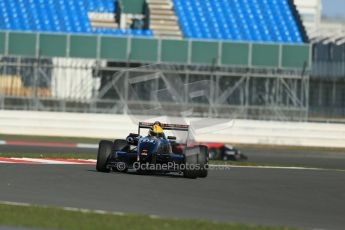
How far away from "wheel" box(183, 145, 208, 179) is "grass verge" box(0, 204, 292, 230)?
5.40 metres

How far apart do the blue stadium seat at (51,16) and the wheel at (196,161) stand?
20.9m

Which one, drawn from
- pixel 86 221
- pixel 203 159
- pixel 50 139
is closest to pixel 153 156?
pixel 203 159

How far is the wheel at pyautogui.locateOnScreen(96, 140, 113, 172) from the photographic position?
14766 mm

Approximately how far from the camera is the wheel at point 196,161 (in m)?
14.5

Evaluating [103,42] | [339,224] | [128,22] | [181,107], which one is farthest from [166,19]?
[339,224]

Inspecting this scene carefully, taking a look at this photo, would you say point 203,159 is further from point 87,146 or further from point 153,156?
point 87,146

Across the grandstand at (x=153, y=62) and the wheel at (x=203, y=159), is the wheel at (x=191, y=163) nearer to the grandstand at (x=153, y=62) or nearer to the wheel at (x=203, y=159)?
the wheel at (x=203, y=159)

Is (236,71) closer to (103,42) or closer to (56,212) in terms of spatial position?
(103,42)

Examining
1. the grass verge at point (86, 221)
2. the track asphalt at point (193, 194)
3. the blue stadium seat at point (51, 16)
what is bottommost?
the grass verge at point (86, 221)

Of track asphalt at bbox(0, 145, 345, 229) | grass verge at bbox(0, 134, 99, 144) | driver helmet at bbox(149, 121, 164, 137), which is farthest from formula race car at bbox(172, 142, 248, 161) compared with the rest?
driver helmet at bbox(149, 121, 164, 137)

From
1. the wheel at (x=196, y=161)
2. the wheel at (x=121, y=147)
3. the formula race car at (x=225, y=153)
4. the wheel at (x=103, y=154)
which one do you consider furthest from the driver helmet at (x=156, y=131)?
the formula race car at (x=225, y=153)

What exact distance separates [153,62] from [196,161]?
17.7m

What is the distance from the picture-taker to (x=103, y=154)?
1485 cm

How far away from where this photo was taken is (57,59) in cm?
3216
